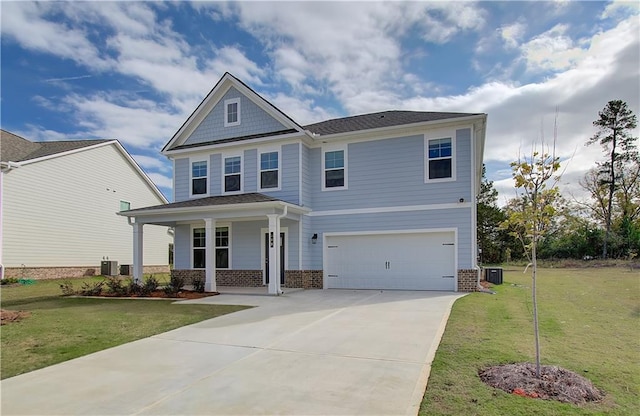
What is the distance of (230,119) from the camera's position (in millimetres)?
16656

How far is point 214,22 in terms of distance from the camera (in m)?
12.4

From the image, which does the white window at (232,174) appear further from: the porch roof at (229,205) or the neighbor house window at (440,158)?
the neighbor house window at (440,158)

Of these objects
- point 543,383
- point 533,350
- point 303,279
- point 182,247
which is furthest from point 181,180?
point 543,383

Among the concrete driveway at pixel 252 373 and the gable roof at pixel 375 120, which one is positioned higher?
the gable roof at pixel 375 120

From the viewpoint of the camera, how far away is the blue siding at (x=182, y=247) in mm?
17219

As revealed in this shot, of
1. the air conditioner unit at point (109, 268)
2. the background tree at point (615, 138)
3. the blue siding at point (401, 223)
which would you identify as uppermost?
the background tree at point (615, 138)

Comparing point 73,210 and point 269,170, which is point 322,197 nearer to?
point 269,170

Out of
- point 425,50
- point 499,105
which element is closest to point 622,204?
point 499,105

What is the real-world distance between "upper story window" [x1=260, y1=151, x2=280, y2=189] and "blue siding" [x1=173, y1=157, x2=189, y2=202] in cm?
380

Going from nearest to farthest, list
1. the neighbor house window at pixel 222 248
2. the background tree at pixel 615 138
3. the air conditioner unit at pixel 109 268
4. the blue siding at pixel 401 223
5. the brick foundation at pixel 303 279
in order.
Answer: the blue siding at pixel 401 223
the brick foundation at pixel 303 279
the neighbor house window at pixel 222 248
the air conditioner unit at pixel 109 268
the background tree at pixel 615 138

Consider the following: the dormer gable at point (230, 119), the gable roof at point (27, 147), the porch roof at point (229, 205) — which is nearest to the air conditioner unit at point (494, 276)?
the porch roof at point (229, 205)

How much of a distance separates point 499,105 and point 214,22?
33.4 feet

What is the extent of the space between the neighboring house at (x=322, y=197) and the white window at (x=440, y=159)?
0.11 ft

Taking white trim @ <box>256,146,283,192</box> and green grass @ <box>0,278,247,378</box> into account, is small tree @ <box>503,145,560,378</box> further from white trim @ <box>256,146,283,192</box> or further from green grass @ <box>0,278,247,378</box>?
white trim @ <box>256,146,283,192</box>
